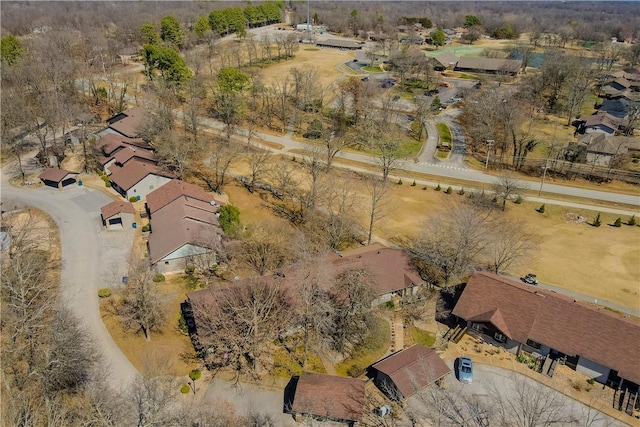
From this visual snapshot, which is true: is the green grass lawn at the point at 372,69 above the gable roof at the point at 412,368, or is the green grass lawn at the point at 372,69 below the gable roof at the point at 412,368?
above

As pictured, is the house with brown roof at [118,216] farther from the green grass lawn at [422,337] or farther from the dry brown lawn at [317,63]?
the dry brown lawn at [317,63]

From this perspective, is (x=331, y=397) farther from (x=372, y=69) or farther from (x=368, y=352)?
(x=372, y=69)

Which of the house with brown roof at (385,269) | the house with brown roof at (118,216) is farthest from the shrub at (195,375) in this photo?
the house with brown roof at (118,216)

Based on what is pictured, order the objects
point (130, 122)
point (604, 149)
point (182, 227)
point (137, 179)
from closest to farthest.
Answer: point (182, 227)
point (137, 179)
point (604, 149)
point (130, 122)

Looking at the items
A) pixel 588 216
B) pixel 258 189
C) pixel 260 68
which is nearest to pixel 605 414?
pixel 588 216

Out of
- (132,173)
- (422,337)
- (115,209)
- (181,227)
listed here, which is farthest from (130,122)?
(422,337)

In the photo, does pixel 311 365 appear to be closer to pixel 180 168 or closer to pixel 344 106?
pixel 180 168
